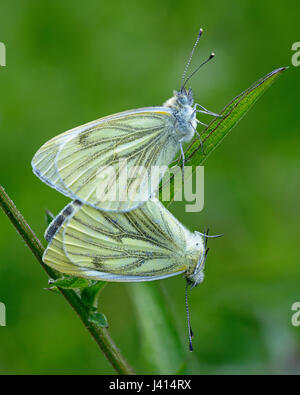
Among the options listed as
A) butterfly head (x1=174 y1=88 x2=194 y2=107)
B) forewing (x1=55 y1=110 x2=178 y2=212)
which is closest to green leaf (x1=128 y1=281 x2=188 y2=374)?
forewing (x1=55 y1=110 x2=178 y2=212)

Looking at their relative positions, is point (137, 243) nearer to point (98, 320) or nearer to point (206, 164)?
point (98, 320)

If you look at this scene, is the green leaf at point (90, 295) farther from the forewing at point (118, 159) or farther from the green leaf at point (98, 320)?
the forewing at point (118, 159)

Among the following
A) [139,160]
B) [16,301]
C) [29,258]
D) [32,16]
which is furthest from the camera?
[32,16]

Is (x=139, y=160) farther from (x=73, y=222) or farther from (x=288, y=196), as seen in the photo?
(x=288, y=196)
